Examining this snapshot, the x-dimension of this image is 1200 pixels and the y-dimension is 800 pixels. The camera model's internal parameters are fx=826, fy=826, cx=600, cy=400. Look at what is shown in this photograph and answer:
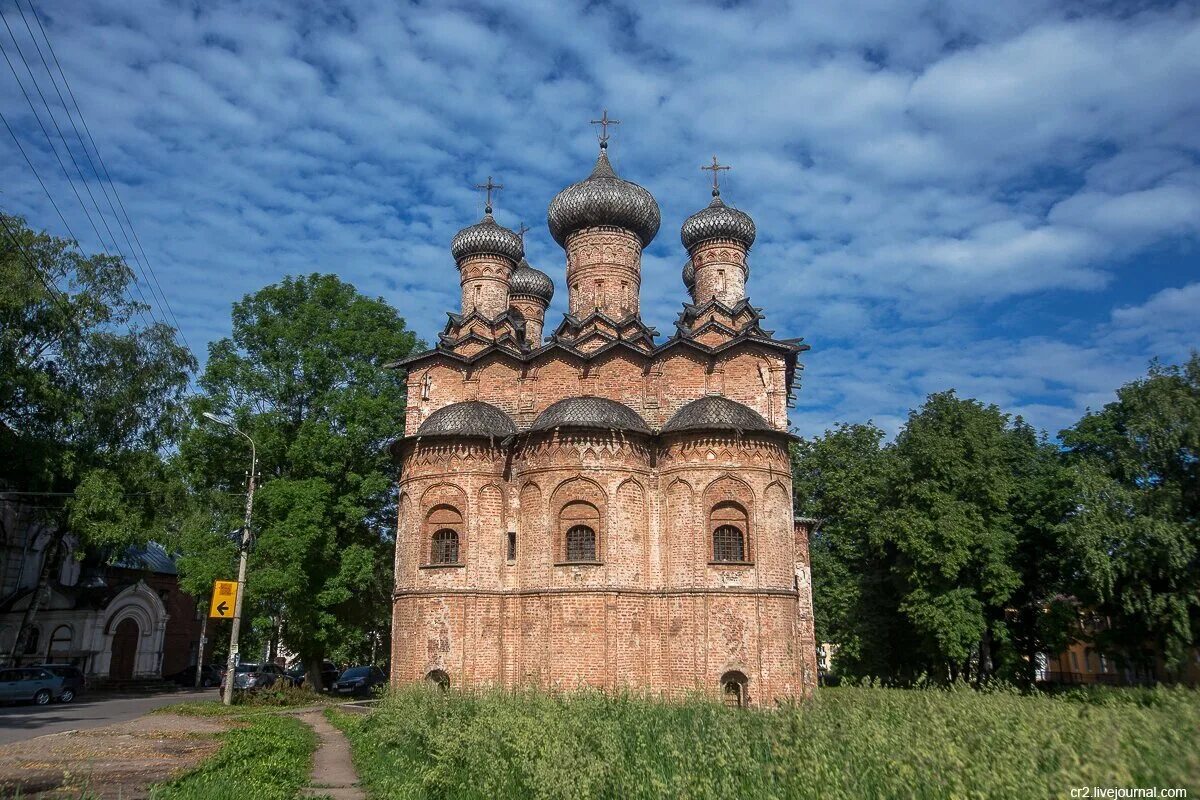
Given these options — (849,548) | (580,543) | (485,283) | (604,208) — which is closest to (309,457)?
(485,283)

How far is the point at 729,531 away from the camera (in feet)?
60.0

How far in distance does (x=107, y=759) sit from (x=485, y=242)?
1808 cm

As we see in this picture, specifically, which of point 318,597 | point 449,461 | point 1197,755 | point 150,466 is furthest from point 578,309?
point 1197,755

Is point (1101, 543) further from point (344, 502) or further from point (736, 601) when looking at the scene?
point (344, 502)

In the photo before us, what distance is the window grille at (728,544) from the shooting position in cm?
1808

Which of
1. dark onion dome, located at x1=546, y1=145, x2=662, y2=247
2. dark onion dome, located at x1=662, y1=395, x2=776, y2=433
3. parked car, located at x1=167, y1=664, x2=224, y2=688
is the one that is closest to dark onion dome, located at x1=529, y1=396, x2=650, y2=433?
dark onion dome, located at x1=662, y1=395, x2=776, y2=433

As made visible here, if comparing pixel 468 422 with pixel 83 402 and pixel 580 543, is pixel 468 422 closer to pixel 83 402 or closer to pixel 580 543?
pixel 580 543

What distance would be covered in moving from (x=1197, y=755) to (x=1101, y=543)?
1665 centimetres

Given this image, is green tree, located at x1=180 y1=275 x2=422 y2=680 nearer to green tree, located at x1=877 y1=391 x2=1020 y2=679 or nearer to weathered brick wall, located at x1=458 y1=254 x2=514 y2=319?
weathered brick wall, located at x1=458 y1=254 x2=514 y2=319

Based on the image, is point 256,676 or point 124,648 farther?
point 124,648

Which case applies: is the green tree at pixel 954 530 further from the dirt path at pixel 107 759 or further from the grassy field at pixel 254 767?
the dirt path at pixel 107 759

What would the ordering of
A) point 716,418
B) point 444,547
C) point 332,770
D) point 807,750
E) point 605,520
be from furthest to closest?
point 444,547 < point 716,418 < point 605,520 < point 332,770 < point 807,750

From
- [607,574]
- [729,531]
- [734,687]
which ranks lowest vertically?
[734,687]

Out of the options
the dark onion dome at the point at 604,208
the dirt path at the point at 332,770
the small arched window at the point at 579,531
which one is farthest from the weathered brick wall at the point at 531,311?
A: the dirt path at the point at 332,770
